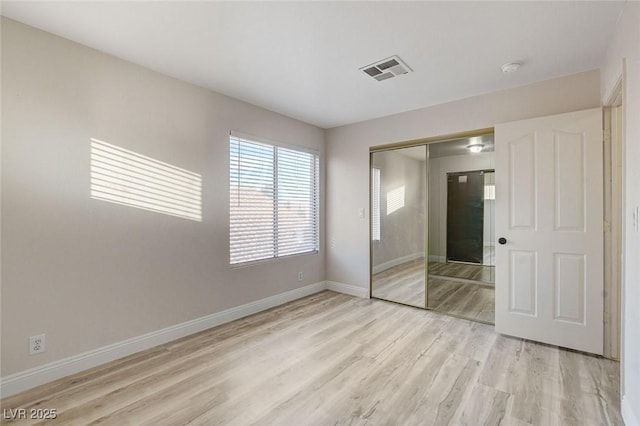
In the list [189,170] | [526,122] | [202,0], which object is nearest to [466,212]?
[526,122]

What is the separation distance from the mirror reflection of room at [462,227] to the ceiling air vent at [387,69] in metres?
1.36

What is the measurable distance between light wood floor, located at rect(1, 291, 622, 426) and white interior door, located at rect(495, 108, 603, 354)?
28 centimetres

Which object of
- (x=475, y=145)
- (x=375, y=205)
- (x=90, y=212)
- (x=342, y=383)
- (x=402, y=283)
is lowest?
(x=342, y=383)

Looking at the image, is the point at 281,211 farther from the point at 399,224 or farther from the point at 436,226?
the point at 436,226

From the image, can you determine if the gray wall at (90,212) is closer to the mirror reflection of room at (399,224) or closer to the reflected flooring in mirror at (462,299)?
the mirror reflection of room at (399,224)

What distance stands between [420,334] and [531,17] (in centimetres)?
287

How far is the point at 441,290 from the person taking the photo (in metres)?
4.21

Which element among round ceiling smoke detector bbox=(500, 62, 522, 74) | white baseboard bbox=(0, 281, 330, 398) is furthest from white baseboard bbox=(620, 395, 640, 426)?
white baseboard bbox=(0, 281, 330, 398)

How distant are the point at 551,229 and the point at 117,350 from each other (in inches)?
163

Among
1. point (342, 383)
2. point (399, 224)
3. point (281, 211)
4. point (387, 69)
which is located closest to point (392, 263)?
point (399, 224)

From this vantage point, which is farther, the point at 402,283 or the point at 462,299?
the point at 402,283

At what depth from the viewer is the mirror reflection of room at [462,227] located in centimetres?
387

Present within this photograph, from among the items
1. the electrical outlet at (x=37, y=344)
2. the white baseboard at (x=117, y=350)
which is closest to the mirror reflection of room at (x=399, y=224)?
the white baseboard at (x=117, y=350)

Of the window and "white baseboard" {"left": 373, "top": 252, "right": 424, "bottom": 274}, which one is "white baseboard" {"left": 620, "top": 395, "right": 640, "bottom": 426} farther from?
the window
